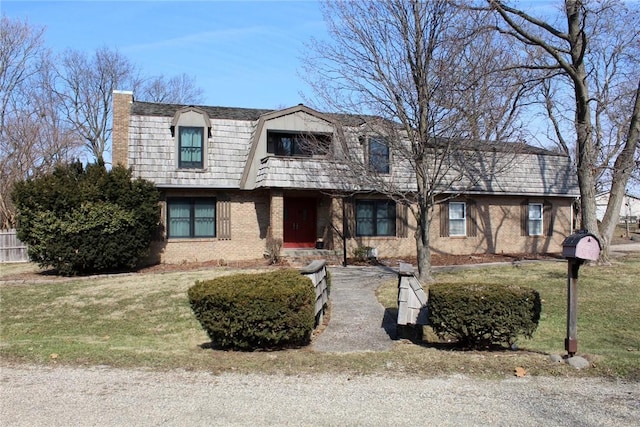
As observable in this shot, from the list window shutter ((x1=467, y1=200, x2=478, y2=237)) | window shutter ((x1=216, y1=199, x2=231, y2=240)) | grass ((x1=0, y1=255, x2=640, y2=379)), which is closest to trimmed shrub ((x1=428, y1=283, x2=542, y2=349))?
grass ((x1=0, y1=255, x2=640, y2=379))

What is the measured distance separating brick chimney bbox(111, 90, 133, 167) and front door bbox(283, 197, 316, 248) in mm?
6724

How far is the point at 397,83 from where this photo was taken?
1420cm

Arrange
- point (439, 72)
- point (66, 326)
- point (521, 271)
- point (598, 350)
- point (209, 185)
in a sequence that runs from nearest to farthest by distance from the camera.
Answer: point (598, 350)
point (66, 326)
point (439, 72)
point (521, 271)
point (209, 185)

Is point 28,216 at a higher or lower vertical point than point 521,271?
higher

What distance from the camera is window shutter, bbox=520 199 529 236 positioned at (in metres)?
25.5

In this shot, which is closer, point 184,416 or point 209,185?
point 184,416

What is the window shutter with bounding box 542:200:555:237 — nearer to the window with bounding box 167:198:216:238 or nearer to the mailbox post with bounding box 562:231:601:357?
the window with bounding box 167:198:216:238

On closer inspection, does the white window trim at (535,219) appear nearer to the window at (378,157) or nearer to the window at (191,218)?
the window at (378,157)

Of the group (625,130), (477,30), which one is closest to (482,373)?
(477,30)

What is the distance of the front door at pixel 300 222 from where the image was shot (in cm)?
2302

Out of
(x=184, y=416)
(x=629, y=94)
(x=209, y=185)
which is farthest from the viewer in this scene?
(x=629, y=94)

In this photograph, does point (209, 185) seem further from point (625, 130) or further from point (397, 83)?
point (625, 130)

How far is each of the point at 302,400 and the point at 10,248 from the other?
24.0 metres

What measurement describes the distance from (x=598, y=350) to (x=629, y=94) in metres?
19.2
